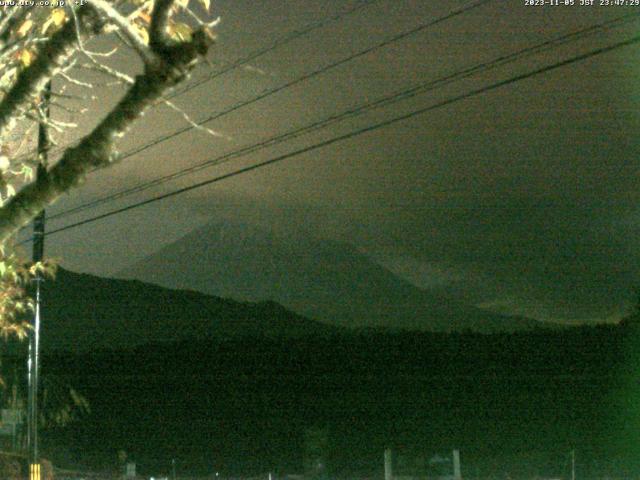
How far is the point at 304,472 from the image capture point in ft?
115

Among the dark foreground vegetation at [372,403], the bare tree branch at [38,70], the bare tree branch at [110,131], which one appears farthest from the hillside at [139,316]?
the bare tree branch at [110,131]

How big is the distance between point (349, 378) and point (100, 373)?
12050 millimetres

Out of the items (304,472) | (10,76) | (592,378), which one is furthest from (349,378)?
(10,76)

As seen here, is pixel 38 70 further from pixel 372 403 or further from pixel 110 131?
pixel 372 403

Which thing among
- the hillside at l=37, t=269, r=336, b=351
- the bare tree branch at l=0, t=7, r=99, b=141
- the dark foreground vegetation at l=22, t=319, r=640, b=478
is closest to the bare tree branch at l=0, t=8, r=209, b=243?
the bare tree branch at l=0, t=7, r=99, b=141

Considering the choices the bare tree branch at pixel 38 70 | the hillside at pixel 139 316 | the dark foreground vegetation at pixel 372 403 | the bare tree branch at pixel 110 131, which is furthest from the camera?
the hillside at pixel 139 316

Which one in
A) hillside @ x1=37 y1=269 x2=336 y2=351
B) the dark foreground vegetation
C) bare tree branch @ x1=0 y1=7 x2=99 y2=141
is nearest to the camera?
bare tree branch @ x1=0 y1=7 x2=99 y2=141

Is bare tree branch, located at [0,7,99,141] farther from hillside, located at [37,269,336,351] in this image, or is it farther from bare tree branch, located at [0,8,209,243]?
hillside, located at [37,269,336,351]

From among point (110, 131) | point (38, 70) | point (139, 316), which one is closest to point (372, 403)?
point (38, 70)

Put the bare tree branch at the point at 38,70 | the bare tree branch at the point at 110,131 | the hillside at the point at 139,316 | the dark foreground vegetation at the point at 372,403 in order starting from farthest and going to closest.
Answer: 1. the hillside at the point at 139,316
2. the dark foreground vegetation at the point at 372,403
3. the bare tree branch at the point at 38,70
4. the bare tree branch at the point at 110,131

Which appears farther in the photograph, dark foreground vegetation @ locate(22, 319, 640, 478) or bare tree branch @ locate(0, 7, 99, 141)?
dark foreground vegetation @ locate(22, 319, 640, 478)

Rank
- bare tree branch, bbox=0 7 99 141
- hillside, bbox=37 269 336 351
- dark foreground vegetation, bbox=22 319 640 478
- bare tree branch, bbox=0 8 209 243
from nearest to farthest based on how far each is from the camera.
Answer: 1. bare tree branch, bbox=0 8 209 243
2. bare tree branch, bbox=0 7 99 141
3. dark foreground vegetation, bbox=22 319 640 478
4. hillside, bbox=37 269 336 351

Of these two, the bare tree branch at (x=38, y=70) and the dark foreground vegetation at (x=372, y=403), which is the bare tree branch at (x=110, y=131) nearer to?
the bare tree branch at (x=38, y=70)

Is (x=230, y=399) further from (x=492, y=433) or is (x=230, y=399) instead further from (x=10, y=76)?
(x=10, y=76)
